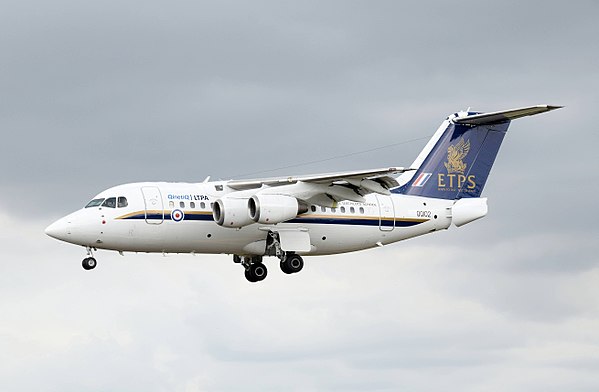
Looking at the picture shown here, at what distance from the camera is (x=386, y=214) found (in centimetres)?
4938

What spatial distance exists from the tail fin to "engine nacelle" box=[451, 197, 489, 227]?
44cm

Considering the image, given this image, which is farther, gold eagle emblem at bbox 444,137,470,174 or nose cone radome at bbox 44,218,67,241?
gold eagle emblem at bbox 444,137,470,174

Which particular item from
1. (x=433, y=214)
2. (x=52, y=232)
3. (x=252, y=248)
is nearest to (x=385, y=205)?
(x=433, y=214)

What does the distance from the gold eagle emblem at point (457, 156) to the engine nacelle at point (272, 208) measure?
7853 millimetres

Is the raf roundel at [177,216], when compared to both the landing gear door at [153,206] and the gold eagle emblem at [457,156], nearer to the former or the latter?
the landing gear door at [153,206]

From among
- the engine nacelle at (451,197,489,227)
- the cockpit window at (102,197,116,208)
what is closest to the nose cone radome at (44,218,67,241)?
the cockpit window at (102,197,116,208)

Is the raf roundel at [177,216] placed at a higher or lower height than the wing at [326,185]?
lower

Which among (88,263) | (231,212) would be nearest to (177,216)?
(231,212)

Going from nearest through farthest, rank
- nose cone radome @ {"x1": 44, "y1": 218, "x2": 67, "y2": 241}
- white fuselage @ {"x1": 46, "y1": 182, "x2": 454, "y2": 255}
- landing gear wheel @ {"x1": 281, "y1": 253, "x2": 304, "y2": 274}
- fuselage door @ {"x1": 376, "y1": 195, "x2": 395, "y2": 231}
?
nose cone radome @ {"x1": 44, "y1": 218, "x2": 67, "y2": 241}, white fuselage @ {"x1": 46, "y1": 182, "x2": 454, "y2": 255}, landing gear wheel @ {"x1": 281, "y1": 253, "x2": 304, "y2": 274}, fuselage door @ {"x1": 376, "y1": 195, "x2": 395, "y2": 231}

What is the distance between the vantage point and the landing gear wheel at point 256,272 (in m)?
49.4

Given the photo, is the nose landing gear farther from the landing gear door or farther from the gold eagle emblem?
the gold eagle emblem

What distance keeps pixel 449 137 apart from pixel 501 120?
2018 mm

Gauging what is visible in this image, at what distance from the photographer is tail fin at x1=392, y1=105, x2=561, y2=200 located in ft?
167

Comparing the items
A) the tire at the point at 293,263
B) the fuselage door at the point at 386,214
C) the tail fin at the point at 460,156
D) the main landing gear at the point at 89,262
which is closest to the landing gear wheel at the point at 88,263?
the main landing gear at the point at 89,262
